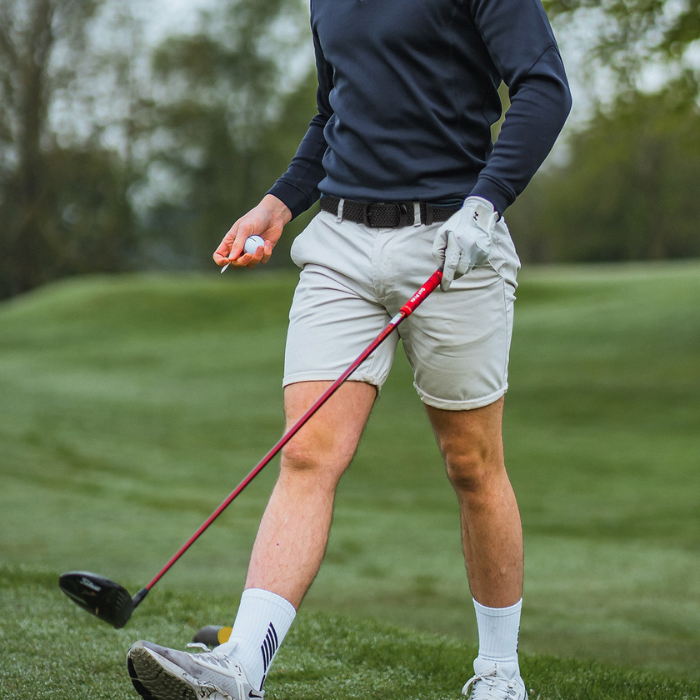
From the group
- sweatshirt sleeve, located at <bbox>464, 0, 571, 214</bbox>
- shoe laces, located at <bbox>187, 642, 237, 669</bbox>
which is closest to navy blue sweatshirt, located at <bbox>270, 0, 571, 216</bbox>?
sweatshirt sleeve, located at <bbox>464, 0, 571, 214</bbox>

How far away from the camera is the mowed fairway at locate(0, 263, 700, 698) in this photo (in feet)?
15.6

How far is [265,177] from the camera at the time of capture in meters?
37.6

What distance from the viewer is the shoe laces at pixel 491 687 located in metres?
2.49

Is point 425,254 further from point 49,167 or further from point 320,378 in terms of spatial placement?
point 49,167

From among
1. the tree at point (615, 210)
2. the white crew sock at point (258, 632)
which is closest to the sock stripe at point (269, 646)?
the white crew sock at point (258, 632)

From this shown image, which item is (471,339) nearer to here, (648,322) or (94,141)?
(648,322)

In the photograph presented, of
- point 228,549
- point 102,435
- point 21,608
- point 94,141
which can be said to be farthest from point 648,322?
point 94,141

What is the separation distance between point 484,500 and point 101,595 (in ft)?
3.23

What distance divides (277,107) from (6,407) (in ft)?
86.9

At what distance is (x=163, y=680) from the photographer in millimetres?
1996

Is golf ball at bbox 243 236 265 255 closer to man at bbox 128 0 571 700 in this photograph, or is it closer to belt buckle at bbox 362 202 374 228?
man at bbox 128 0 571 700

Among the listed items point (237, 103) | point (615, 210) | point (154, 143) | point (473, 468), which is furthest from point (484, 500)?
point (615, 210)

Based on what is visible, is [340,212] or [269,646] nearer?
[269,646]

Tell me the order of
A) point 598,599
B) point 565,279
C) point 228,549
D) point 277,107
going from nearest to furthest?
point 598,599
point 228,549
point 565,279
point 277,107
